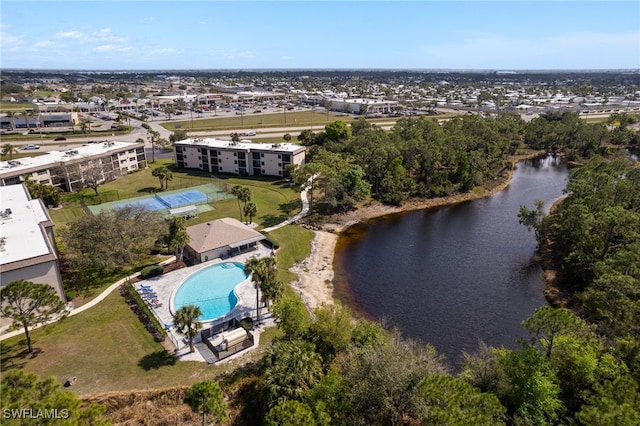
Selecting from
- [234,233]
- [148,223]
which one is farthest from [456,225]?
[148,223]

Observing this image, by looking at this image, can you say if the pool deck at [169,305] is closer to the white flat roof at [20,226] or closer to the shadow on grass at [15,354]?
the shadow on grass at [15,354]

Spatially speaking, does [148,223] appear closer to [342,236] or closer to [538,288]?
[342,236]

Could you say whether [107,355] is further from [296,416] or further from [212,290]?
[296,416]

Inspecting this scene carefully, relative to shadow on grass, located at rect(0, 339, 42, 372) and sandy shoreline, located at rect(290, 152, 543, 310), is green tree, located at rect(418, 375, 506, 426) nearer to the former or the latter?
sandy shoreline, located at rect(290, 152, 543, 310)

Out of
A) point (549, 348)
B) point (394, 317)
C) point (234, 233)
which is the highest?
point (549, 348)

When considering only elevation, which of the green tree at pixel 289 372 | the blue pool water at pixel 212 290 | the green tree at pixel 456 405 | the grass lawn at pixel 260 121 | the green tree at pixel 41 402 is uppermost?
the green tree at pixel 41 402

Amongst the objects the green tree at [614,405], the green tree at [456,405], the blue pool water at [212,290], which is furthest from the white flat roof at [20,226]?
the green tree at [614,405]

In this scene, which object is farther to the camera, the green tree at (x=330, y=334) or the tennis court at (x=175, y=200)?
the tennis court at (x=175, y=200)
